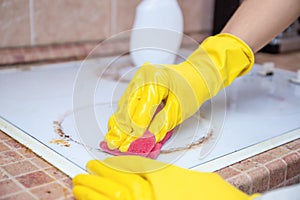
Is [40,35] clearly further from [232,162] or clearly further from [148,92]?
[232,162]

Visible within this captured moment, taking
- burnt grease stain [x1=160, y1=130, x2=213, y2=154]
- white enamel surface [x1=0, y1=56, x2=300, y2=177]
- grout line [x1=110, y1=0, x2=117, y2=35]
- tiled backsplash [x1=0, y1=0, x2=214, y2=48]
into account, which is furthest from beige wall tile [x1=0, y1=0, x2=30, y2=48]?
burnt grease stain [x1=160, y1=130, x2=213, y2=154]

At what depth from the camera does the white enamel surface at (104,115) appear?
55 centimetres

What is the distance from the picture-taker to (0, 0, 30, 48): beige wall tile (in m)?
0.97

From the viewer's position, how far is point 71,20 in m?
1.09

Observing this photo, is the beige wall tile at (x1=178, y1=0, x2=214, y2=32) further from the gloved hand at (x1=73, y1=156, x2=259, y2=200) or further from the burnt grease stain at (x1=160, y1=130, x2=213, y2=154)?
the gloved hand at (x1=73, y1=156, x2=259, y2=200)

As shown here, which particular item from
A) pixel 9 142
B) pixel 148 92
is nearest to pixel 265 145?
pixel 148 92

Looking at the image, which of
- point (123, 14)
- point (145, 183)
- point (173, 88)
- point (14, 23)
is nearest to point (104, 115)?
point (173, 88)

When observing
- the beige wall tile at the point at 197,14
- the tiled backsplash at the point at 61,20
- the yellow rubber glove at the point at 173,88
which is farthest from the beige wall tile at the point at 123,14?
the yellow rubber glove at the point at 173,88

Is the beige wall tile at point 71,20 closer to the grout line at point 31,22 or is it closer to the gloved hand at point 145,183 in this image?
the grout line at point 31,22

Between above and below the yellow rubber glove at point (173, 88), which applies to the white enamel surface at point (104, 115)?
below

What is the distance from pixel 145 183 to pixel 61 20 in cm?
75

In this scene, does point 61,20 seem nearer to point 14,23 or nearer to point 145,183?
point 14,23

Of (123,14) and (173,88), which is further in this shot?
(123,14)

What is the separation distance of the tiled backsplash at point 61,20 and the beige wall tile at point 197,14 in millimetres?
45
